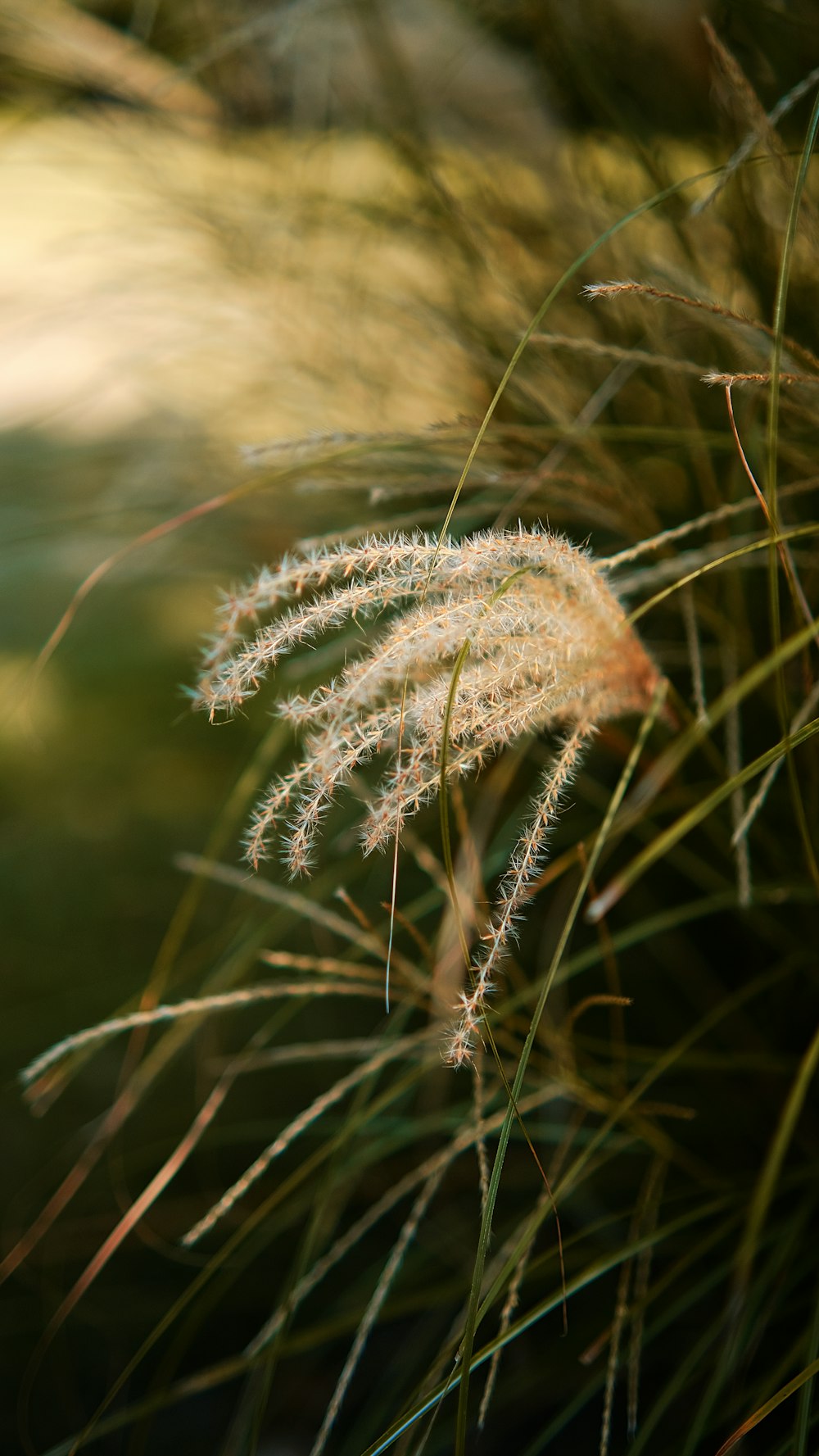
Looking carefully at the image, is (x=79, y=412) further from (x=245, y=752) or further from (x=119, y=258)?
(x=245, y=752)

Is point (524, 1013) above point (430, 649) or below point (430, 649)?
below

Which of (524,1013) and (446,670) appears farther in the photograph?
(524,1013)

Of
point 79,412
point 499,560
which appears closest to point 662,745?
point 499,560

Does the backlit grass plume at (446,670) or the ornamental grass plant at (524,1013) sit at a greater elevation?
the backlit grass plume at (446,670)

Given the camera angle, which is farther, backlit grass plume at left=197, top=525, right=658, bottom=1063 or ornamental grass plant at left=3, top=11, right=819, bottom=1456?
ornamental grass plant at left=3, top=11, right=819, bottom=1456

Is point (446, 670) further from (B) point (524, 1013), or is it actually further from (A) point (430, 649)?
(B) point (524, 1013)

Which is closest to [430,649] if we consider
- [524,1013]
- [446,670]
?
[446,670]
